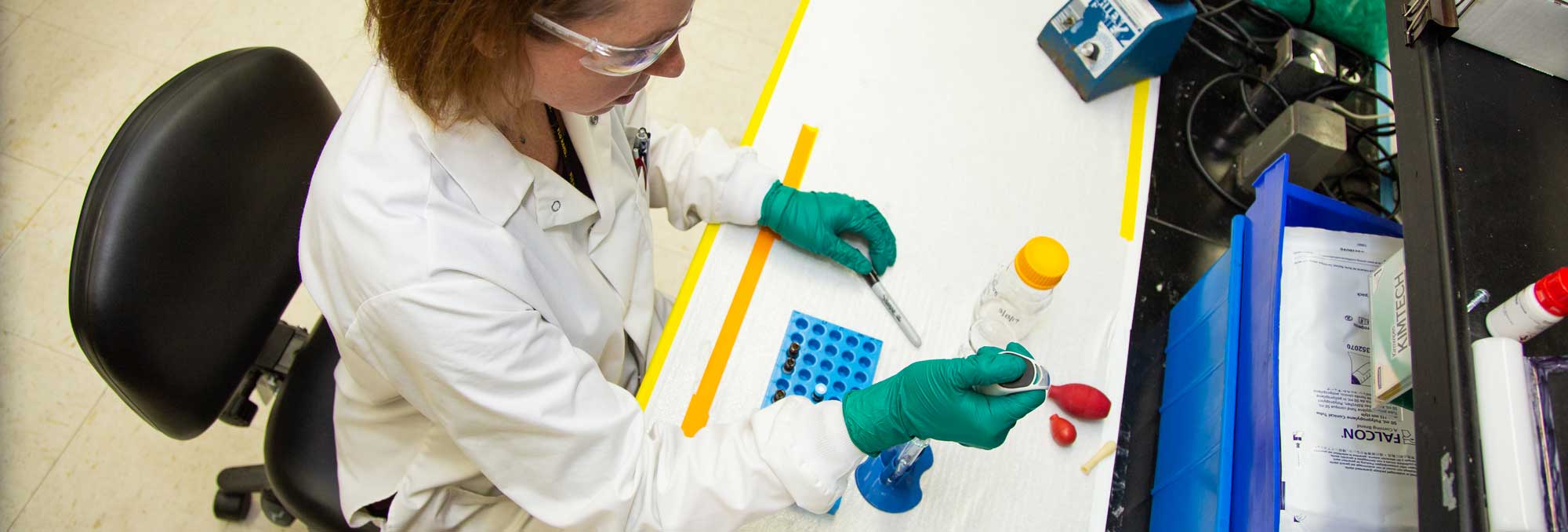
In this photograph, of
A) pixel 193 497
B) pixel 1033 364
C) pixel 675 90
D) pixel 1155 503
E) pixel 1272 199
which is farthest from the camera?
pixel 675 90

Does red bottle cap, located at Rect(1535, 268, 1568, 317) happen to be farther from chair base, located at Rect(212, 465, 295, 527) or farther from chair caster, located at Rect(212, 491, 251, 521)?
chair caster, located at Rect(212, 491, 251, 521)

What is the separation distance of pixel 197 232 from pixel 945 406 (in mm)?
830

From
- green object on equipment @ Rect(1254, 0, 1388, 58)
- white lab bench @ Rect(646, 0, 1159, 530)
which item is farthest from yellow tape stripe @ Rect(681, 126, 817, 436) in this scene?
green object on equipment @ Rect(1254, 0, 1388, 58)

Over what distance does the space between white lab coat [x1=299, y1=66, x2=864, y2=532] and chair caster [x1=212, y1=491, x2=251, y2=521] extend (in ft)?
2.20

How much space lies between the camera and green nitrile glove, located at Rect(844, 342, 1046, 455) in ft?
2.85

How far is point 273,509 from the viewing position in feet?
4.97

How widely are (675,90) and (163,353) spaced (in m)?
1.49

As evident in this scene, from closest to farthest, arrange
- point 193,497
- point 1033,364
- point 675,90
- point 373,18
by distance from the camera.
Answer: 1. point 373,18
2. point 1033,364
3. point 193,497
4. point 675,90

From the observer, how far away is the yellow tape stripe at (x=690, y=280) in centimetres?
103

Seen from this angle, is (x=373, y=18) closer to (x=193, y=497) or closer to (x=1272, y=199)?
(x=1272, y=199)

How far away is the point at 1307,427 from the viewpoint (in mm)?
924

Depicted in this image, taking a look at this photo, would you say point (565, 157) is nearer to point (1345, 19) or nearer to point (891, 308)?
point (891, 308)

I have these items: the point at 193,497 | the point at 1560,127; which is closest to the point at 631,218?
the point at 1560,127

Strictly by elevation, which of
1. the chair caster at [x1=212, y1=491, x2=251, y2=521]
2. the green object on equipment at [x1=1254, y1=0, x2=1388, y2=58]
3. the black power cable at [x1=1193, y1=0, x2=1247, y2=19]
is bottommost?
the chair caster at [x1=212, y1=491, x2=251, y2=521]
